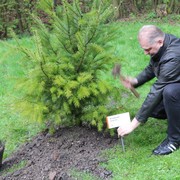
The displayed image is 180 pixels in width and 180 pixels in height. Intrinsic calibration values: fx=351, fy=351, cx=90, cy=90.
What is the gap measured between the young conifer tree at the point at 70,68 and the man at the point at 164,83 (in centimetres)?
48

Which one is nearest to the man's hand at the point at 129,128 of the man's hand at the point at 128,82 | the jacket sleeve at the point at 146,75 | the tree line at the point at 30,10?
the man's hand at the point at 128,82

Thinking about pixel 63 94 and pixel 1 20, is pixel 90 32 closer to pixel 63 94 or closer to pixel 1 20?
pixel 63 94

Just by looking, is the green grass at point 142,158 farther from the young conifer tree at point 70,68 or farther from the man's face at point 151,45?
the man's face at point 151,45

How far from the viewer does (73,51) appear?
12.4ft

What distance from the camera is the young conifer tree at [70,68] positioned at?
3533mm

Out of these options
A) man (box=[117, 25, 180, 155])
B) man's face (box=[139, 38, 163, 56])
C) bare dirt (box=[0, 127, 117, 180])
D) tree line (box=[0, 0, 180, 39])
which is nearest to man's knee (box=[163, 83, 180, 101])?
man (box=[117, 25, 180, 155])

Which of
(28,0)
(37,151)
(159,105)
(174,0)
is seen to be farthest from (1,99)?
(174,0)

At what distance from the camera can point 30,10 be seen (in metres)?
10.8

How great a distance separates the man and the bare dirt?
1.45 feet

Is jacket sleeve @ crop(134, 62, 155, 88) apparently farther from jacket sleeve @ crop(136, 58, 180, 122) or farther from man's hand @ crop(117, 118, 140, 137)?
man's hand @ crop(117, 118, 140, 137)

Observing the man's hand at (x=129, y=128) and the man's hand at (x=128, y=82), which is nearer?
the man's hand at (x=129, y=128)

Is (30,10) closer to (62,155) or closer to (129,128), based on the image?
(62,155)

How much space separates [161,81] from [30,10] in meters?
8.23

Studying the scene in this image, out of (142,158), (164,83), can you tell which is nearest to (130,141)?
(142,158)
